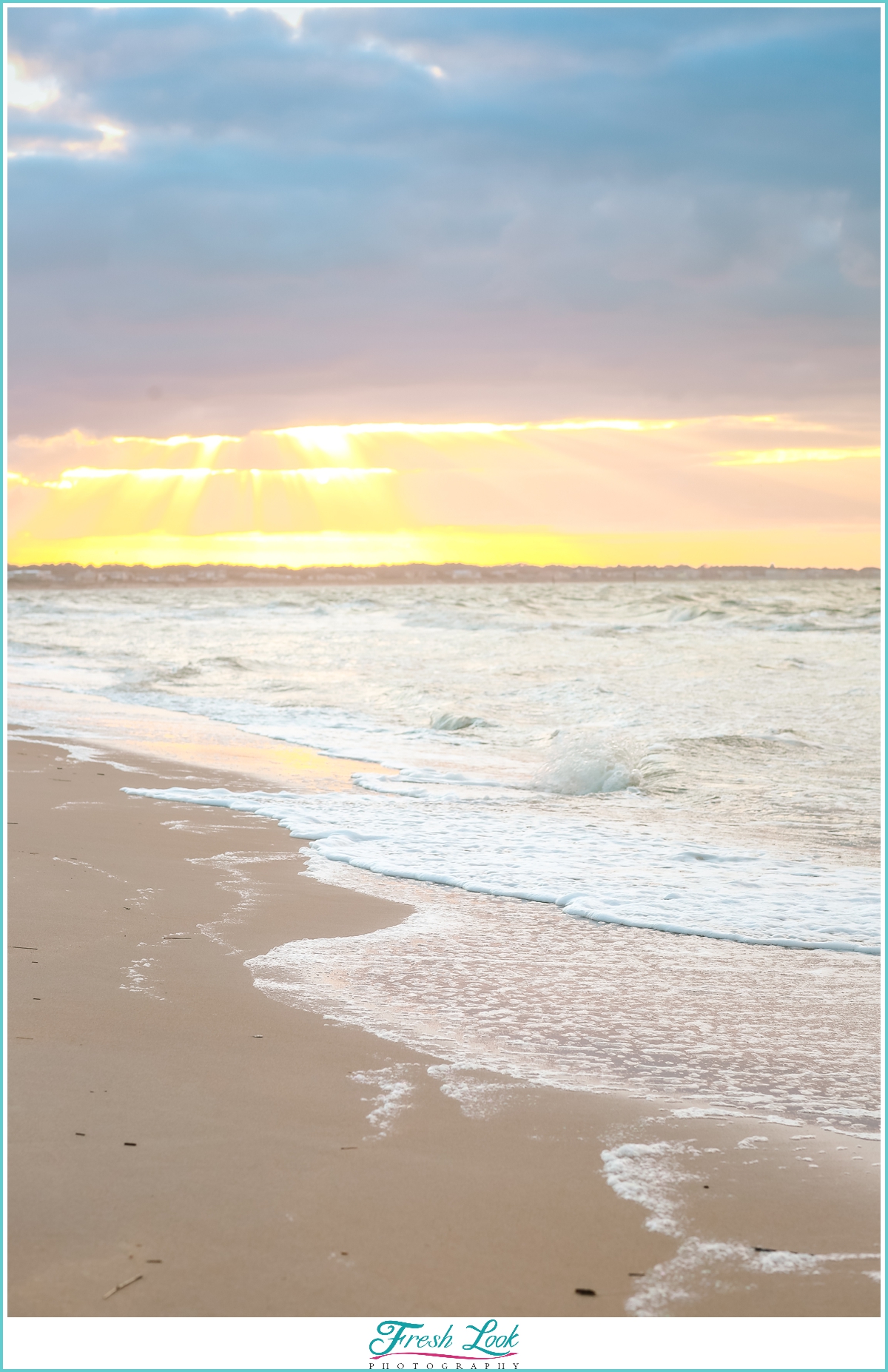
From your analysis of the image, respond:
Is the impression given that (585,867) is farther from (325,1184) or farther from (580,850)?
(325,1184)

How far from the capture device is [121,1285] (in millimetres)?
2037

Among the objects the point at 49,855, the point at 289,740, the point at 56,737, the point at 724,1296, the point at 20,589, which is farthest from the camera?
the point at 20,589

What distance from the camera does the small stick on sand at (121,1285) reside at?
201 cm

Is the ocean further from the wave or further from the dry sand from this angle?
the dry sand

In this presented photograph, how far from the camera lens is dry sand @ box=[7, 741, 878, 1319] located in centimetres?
209

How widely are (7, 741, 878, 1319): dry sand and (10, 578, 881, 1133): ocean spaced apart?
0.88 ft

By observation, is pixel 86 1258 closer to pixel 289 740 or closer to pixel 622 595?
pixel 289 740

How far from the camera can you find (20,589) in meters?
95.8

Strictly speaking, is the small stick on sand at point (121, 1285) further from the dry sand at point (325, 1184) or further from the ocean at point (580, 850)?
the ocean at point (580, 850)

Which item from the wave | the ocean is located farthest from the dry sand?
the wave

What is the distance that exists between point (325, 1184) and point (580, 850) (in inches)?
175

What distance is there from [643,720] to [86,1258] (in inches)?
478

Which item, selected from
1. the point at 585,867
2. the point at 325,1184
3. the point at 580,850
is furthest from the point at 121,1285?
the point at 580,850

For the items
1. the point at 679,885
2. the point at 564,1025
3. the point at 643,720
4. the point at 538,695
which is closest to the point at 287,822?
the point at 679,885
